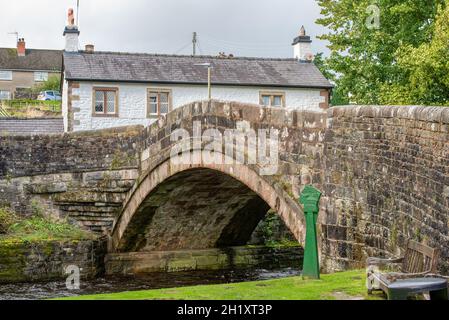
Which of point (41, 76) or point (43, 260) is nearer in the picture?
point (43, 260)

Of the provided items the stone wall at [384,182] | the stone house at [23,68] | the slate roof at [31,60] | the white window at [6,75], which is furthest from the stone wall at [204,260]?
the white window at [6,75]

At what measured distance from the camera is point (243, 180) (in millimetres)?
13812

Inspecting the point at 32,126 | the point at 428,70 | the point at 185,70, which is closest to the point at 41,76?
the point at 32,126

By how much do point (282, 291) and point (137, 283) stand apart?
1128cm

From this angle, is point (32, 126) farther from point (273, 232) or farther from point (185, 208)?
point (185, 208)

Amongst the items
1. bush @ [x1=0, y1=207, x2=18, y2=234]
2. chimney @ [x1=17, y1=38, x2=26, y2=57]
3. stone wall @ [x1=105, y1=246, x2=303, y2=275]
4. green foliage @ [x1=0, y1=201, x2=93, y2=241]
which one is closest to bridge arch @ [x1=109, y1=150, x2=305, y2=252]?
stone wall @ [x1=105, y1=246, x2=303, y2=275]

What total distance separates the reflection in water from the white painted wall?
768 centimetres

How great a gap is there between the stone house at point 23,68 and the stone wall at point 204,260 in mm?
40794

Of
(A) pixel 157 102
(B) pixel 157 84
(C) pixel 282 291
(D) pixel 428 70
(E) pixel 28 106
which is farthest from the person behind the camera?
(E) pixel 28 106

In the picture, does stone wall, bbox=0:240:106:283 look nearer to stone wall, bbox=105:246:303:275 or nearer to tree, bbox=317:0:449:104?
stone wall, bbox=105:246:303:275

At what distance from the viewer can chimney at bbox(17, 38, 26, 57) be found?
62291mm

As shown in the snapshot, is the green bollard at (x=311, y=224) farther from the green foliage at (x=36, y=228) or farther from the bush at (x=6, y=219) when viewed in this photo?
the bush at (x=6, y=219)

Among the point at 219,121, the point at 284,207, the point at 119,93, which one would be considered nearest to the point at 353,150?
the point at 284,207
